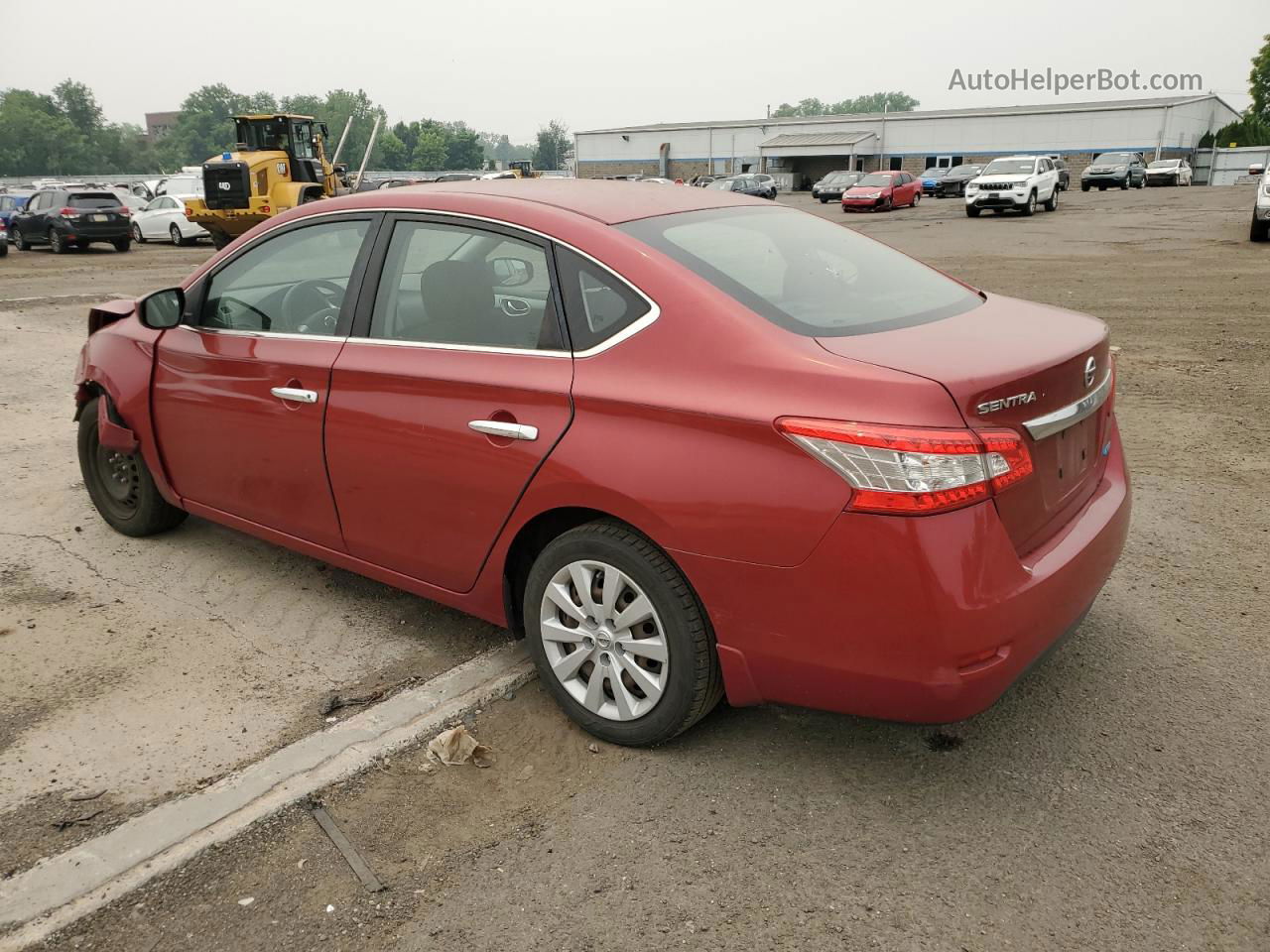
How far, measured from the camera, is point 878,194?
37250 millimetres

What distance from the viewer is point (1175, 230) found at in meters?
22.5

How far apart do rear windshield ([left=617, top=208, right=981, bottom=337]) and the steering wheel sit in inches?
48.0

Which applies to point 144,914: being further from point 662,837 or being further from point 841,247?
point 841,247

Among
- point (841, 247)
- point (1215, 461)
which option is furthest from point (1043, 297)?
point (841, 247)

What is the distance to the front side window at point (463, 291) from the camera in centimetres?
321

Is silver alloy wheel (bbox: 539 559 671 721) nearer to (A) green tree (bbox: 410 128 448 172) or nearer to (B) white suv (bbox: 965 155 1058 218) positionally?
(B) white suv (bbox: 965 155 1058 218)

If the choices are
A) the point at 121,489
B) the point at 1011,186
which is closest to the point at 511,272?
the point at 121,489

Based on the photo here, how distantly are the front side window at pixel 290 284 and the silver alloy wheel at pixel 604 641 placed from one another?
4.57 feet

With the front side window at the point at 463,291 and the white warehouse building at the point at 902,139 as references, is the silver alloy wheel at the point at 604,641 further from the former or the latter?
the white warehouse building at the point at 902,139

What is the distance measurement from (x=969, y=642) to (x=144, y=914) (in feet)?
6.94

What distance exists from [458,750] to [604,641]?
1.87ft

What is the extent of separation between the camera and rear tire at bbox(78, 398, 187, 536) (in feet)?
15.8

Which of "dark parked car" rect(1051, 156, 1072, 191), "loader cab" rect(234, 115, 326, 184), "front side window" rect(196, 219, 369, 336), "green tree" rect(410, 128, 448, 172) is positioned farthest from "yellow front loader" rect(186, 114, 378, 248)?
"green tree" rect(410, 128, 448, 172)

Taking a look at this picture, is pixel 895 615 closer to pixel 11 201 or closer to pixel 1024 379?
pixel 1024 379
